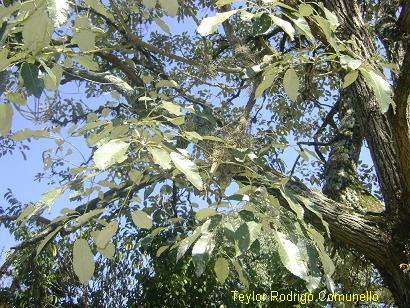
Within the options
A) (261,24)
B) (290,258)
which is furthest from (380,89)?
(290,258)

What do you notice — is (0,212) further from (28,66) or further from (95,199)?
(28,66)

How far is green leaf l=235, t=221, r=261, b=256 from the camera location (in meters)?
1.14

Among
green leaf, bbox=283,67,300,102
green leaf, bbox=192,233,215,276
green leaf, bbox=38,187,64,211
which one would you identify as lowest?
green leaf, bbox=192,233,215,276

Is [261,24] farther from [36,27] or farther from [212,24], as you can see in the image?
[36,27]

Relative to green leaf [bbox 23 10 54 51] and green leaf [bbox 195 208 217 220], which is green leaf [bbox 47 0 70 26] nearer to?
green leaf [bbox 23 10 54 51]

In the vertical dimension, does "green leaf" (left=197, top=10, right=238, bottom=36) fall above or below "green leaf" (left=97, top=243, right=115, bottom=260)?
above

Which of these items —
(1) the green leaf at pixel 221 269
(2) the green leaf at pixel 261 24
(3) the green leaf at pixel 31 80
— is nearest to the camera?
(3) the green leaf at pixel 31 80

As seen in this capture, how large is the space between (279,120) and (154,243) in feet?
4.30

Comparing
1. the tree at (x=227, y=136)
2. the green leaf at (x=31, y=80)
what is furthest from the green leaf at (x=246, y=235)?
the green leaf at (x=31, y=80)

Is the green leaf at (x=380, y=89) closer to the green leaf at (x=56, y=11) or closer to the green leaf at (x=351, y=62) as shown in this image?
the green leaf at (x=351, y=62)

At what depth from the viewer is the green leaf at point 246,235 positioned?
1.14 meters

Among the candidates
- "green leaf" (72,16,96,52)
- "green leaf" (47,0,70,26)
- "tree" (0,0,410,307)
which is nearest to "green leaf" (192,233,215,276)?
"tree" (0,0,410,307)

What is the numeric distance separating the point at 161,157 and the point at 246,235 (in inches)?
9.9

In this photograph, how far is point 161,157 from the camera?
1095 millimetres
